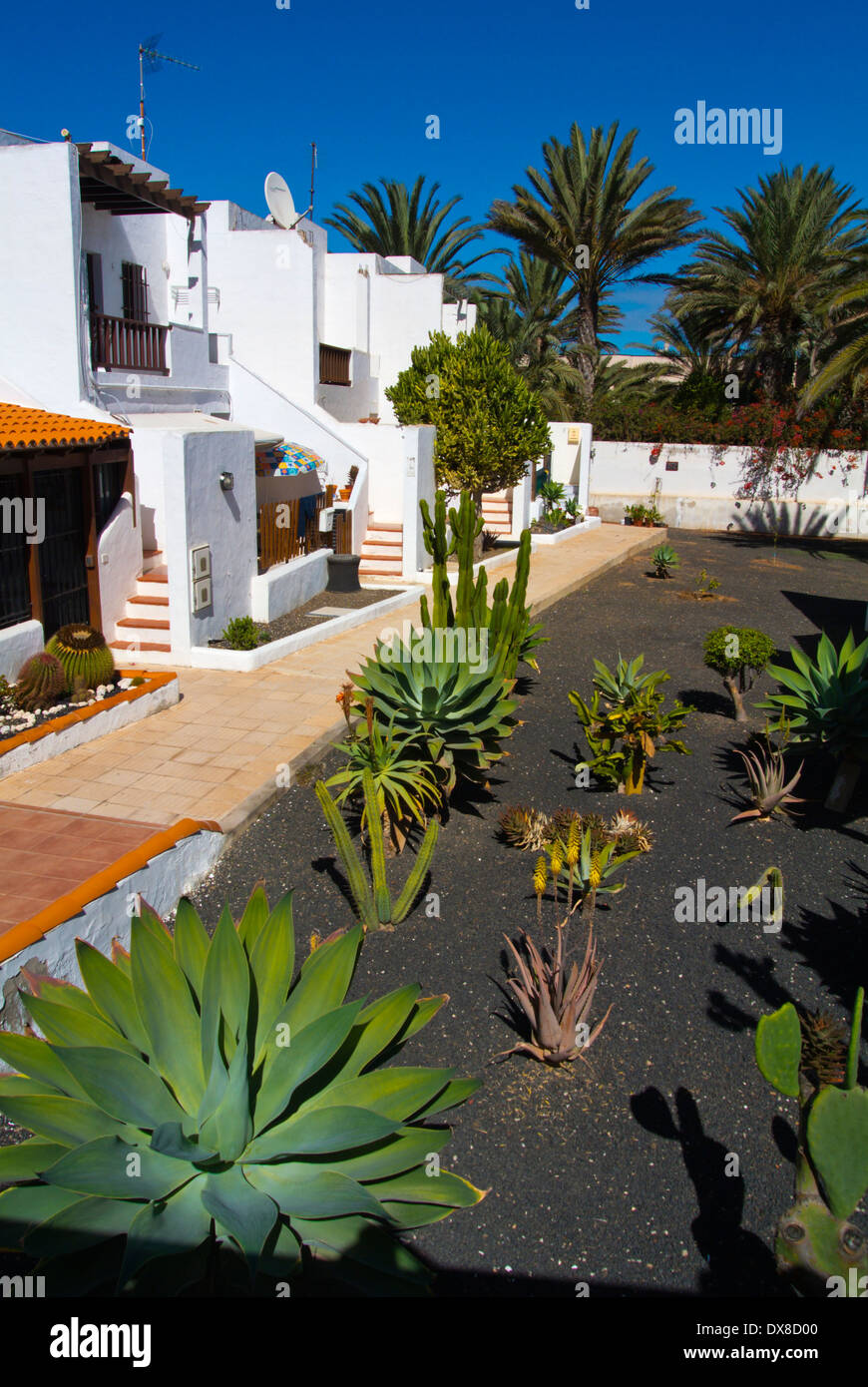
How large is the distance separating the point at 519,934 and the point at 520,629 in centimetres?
505

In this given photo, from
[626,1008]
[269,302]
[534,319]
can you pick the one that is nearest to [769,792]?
[626,1008]

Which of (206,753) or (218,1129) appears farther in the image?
(206,753)

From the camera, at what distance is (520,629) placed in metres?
10.7

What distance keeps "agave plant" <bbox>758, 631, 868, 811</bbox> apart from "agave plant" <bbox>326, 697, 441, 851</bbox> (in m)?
3.15

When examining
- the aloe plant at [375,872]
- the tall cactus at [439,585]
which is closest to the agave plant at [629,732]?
the tall cactus at [439,585]

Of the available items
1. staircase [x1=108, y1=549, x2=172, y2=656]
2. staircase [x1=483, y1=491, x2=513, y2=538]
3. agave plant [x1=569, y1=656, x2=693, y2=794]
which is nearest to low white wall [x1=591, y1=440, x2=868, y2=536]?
staircase [x1=483, y1=491, x2=513, y2=538]

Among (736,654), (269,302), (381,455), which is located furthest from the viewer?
(269,302)

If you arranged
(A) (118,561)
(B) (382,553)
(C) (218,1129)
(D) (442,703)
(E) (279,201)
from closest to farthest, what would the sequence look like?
(C) (218,1129)
(D) (442,703)
(A) (118,561)
(B) (382,553)
(E) (279,201)

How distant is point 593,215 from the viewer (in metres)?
27.4

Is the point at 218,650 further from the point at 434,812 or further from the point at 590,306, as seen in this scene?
the point at 590,306

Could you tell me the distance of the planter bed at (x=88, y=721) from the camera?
332 inches

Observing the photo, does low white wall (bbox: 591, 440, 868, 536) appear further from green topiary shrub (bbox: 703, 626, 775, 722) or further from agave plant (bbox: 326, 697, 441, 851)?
agave plant (bbox: 326, 697, 441, 851)

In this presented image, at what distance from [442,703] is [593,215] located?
24.5 metres

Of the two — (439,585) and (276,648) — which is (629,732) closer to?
(439,585)
